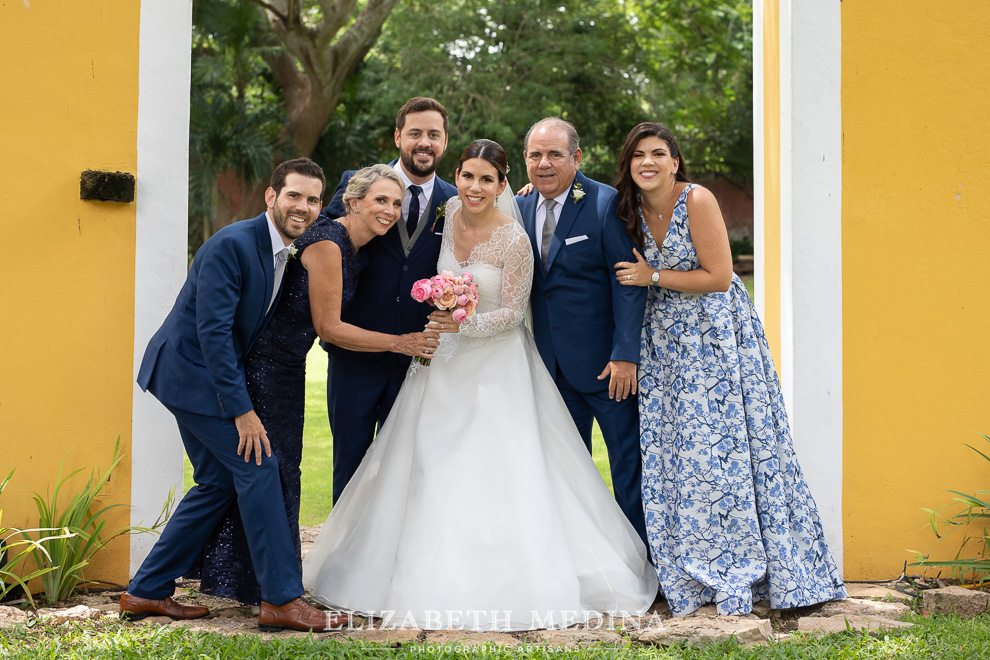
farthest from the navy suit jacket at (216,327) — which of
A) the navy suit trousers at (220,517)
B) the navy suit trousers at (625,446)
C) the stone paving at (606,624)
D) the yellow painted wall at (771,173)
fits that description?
the yellow painted wall at (771,173)

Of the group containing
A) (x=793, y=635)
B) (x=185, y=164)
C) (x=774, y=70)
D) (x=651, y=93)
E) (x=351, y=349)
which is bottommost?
(x=793, y=635)

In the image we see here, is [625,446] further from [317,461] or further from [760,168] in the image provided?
[317,461]

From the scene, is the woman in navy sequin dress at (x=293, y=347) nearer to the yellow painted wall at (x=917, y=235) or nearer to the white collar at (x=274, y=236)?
the white collar at (x=274, y=236)

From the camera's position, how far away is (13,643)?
11.2 ft

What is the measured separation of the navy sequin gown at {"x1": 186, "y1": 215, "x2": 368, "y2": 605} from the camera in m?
3.83

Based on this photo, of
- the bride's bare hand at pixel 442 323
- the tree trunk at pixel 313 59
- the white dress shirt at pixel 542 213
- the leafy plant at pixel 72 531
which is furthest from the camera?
the tree trunk at pixel 313 59

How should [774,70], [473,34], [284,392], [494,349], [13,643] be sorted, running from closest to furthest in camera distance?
[13,643] → [284,392] → [494,349] → [774,70] → [473,34]

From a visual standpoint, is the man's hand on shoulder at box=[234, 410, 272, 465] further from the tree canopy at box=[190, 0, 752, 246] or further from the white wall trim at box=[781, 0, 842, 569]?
the tree canopy at box=[190, 0, 752, 246]

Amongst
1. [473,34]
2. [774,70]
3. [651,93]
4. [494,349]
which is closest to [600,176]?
[651,93]

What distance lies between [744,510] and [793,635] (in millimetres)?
559

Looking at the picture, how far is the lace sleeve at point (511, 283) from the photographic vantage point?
13.4 ft

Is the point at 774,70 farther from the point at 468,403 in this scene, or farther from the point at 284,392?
the point at 284,392

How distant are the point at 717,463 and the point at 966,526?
1514 mm

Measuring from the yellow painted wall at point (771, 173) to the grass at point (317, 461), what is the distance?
317 cm
